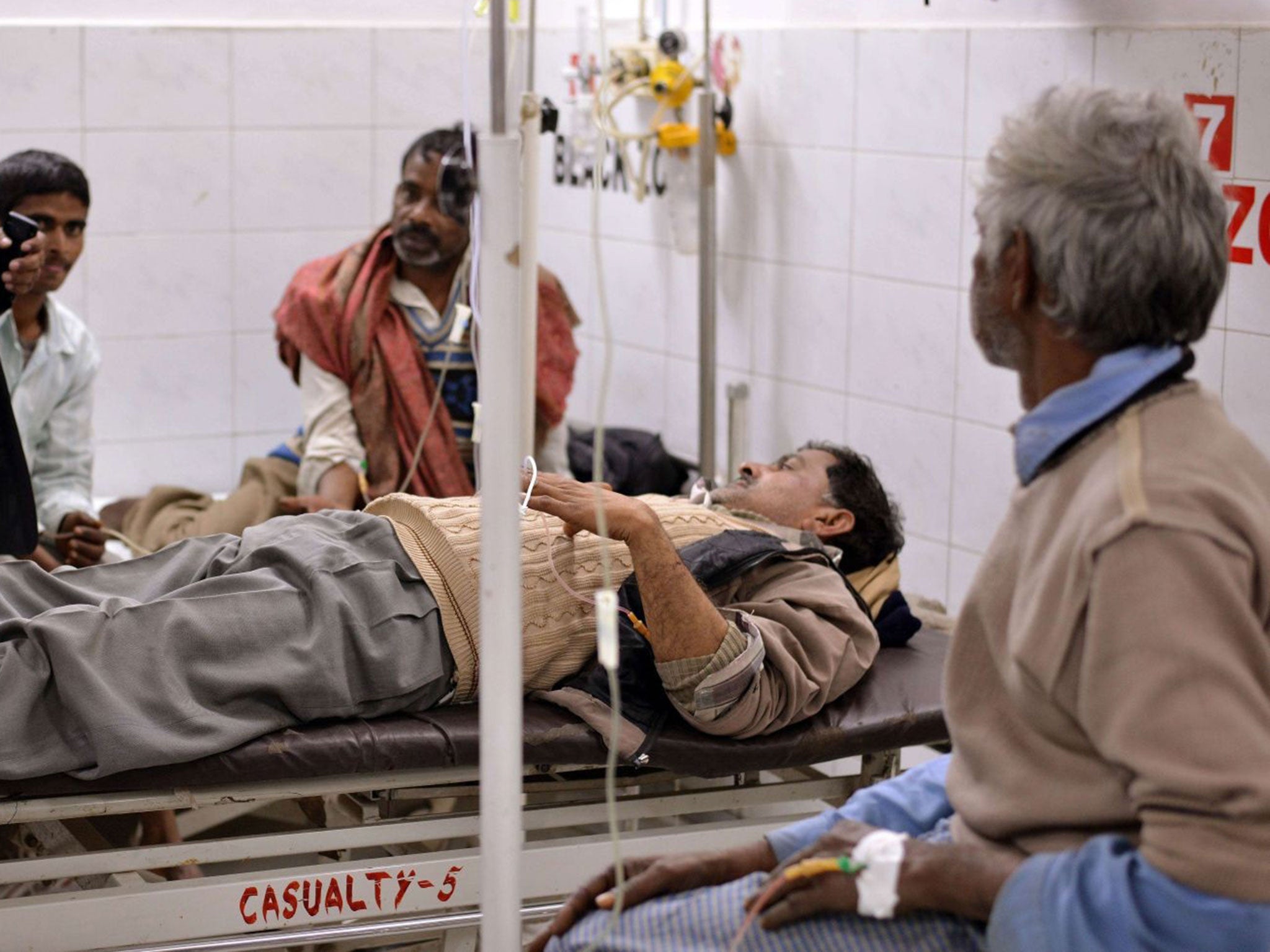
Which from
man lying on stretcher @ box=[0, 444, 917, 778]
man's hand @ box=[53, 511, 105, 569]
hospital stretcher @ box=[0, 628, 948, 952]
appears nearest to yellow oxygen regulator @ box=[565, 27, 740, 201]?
man's hand @ box=[53, 511, 105, 569]

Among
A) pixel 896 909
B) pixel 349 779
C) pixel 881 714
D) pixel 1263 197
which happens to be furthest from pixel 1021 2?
pixel 896 909

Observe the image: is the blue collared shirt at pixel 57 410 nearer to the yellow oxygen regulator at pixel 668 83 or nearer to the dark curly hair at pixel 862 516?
the yellow oxygen regulator at pixel 668 83

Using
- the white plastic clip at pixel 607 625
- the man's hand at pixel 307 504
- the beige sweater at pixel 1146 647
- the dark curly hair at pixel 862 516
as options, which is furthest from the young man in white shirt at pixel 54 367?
the beige sweater at pixel 1146 647

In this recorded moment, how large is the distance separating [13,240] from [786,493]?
59.9 inches

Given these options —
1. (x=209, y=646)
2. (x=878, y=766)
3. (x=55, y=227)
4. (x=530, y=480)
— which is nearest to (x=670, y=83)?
(x=55, y=227)

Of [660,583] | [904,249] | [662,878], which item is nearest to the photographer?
[662,878]

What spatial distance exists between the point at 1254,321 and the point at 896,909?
1767mm

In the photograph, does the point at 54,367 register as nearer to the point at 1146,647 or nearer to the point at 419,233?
the point at 419,233

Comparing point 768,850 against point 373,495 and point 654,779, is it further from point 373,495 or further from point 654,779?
point 373,495

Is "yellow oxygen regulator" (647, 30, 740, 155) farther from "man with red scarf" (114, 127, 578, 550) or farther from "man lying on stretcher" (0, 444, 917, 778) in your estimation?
"man lying on stretcher" (0, 444, 917, 778)

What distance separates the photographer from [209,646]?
223 cm

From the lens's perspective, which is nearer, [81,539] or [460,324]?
[81,539]

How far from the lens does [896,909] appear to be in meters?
1.46

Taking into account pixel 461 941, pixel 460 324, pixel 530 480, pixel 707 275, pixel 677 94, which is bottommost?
pixel 461 941
